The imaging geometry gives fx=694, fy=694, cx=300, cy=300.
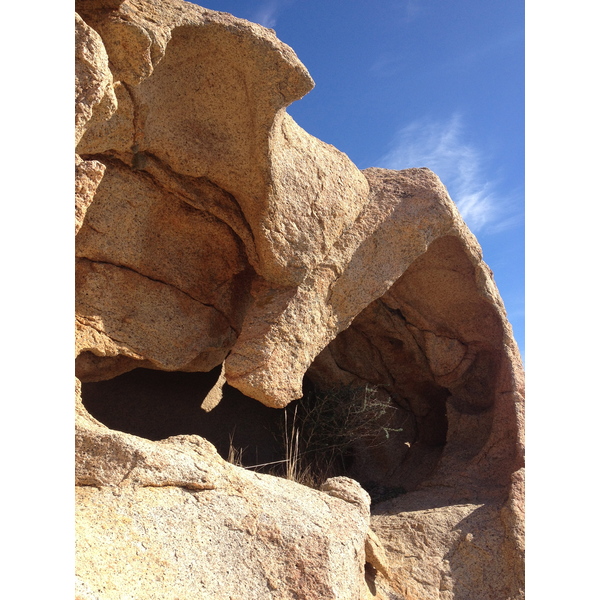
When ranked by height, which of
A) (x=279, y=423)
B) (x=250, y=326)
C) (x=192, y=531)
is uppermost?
(x=250, y=326)

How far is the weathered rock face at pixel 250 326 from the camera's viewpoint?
11.1ft

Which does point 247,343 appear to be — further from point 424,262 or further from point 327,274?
point 424,262

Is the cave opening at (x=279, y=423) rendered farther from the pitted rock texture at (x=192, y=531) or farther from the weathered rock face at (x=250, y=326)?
the pitted rock texture at (x=192, y=531)

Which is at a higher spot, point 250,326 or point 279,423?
point 250,326

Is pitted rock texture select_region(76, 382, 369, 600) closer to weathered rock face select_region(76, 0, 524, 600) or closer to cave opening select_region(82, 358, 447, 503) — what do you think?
weathered rock face select_region(76, 0, 524, 600)

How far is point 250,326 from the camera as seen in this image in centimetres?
487

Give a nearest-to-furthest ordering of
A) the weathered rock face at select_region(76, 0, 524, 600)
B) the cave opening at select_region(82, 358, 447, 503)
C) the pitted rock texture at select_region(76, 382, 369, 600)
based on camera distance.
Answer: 1. the pitted rock texture at select_region(76, 382, 369, 600)
2. the weathered rock face at select_region(76, 0, 524, 600)
3. the cave opening at select_region(82, 358, 447, 503)

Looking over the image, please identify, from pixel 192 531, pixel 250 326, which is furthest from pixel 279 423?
pixel 192 531

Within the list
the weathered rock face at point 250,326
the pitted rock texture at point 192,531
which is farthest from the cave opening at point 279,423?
the pitted rock texture at point 192,531

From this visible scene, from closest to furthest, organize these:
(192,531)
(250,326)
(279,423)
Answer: (192,531), (250,326), (279,423)

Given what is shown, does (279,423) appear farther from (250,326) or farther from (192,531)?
(192,531)

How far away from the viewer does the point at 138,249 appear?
16.3 feet

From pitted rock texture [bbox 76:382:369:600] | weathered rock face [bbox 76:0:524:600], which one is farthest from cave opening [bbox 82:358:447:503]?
pitted rock texture [bbox 76:382:369:600]

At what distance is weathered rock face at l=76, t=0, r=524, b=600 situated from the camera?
133 inches
